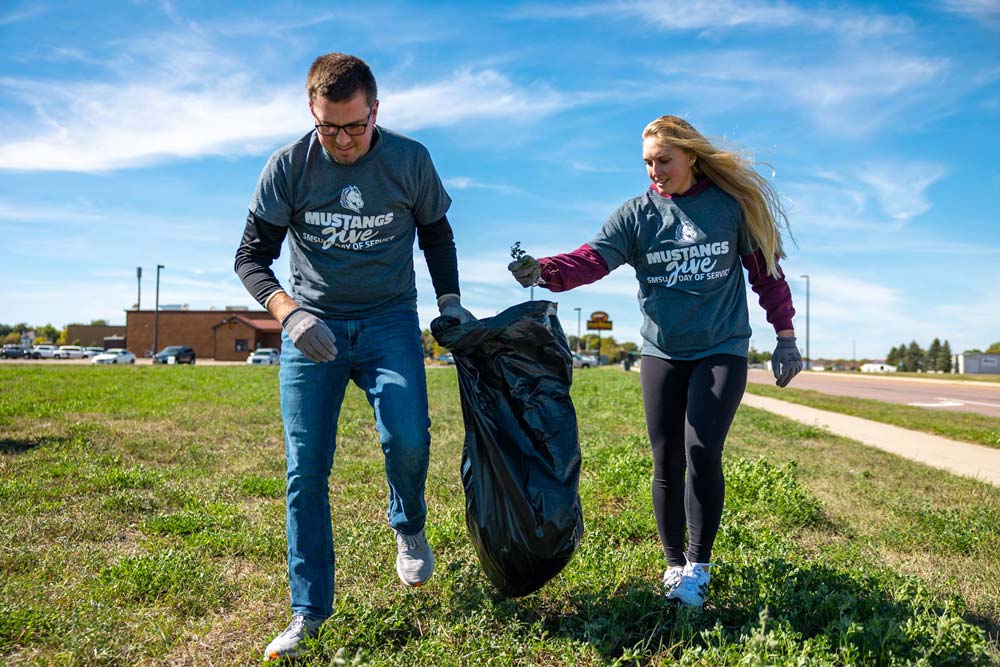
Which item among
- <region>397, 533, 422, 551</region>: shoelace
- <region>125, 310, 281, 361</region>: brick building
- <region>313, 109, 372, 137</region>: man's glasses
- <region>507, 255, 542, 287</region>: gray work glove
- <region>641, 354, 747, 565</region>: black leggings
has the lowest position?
<region>397, 533, 422, 551</region>: shoelace

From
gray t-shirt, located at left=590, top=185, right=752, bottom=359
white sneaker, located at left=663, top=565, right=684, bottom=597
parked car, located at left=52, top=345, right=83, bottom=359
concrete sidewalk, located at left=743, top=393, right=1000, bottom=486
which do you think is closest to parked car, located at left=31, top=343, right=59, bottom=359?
parked car, located at left=52, top=345, right=83, bottom=359

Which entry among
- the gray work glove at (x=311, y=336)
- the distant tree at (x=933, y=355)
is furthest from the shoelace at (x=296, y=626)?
the distant tree at (x=933, y=355)

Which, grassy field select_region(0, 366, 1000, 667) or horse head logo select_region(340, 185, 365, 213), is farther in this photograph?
horse head logo select_region(340, 185, 365, 213)

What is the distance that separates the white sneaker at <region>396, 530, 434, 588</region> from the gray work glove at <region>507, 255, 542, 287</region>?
1101 millimetres

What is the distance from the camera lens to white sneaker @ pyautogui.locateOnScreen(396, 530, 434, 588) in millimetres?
2834

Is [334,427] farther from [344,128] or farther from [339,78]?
[339,78]

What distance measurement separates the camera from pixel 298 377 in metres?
2.72

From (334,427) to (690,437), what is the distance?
141 centimetres

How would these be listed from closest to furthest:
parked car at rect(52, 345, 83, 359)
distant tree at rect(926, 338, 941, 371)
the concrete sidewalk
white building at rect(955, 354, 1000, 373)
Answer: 1. the concrete sidewalk
2. parked car at rect(52, 345, 83, 359)
3. white building at rect(955, 354, 1000, 373)
4. distant tree at rect(926, 338, 941, 371)

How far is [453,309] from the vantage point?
9.73 ft

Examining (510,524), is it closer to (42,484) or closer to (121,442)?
(42,484)

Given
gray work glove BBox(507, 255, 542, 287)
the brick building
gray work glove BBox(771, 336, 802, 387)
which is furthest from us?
the brick building

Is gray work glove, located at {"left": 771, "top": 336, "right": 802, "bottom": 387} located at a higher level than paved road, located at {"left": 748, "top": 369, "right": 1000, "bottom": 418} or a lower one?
higher

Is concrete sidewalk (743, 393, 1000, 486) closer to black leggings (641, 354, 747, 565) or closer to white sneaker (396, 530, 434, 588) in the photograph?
black leggings (641, 354, 747, 565)
